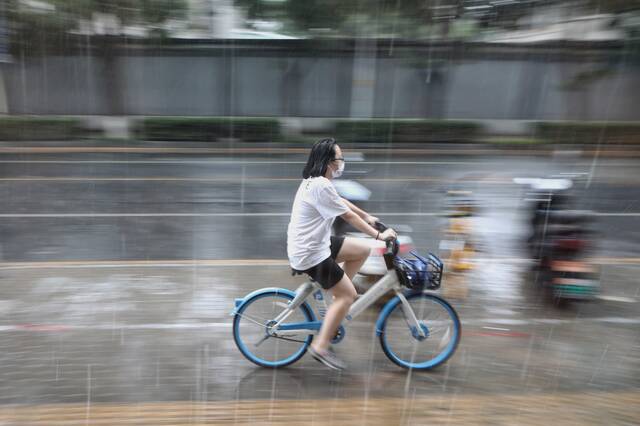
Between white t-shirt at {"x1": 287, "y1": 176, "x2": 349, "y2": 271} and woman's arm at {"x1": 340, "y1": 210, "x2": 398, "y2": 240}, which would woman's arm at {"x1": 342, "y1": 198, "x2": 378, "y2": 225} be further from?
white t-shirt at {"x1": 287, "y1": 176, "x2": 349, "y2": 271}

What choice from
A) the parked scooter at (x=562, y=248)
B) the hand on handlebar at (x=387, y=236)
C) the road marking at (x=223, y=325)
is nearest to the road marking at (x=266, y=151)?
the parked scooter at (x=562, y=248)

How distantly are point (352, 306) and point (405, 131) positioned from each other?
56.1 feet

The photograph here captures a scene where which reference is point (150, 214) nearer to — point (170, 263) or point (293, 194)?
point (170, 263)

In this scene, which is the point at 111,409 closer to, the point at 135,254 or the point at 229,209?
the point at 135,254

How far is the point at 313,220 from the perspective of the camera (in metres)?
4.00

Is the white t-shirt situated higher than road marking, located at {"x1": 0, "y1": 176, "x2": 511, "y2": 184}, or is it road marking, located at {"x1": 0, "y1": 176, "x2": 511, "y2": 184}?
the white t-shirt

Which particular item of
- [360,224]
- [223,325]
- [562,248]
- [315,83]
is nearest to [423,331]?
[360,224]

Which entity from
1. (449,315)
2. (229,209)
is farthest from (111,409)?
(229,209)

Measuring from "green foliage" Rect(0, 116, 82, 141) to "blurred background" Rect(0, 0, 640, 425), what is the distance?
76 millimetres

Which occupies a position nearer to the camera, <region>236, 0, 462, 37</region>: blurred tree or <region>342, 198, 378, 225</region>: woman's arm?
<region>342, 198, 378, 225</region>: woman's arm

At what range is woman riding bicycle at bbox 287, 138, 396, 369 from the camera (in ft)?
12.8

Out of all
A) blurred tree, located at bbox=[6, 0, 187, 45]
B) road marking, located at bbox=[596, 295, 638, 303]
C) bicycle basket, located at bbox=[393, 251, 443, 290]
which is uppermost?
blurred tree, located at bbox=[6, 0, 187, 45]

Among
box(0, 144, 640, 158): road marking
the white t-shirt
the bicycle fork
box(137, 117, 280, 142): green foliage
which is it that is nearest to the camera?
the white t-shirt

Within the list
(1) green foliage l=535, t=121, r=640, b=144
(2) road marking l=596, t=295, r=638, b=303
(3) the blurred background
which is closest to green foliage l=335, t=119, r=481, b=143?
(3) the blurred background
